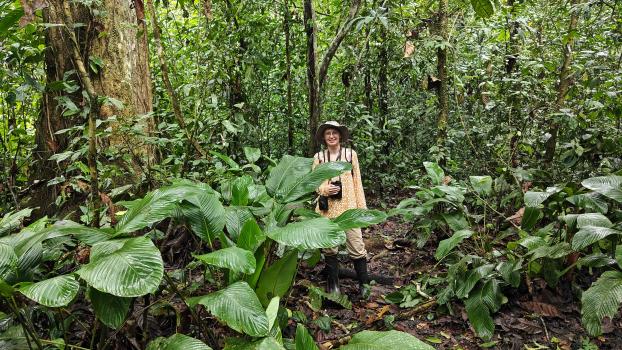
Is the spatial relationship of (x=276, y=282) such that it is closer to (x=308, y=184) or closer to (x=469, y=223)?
(x=308, y=184)

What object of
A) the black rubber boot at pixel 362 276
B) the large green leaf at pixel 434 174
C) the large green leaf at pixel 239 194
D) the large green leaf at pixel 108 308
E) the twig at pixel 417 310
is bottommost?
the twig at pixel 417 310

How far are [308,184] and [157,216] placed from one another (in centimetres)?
111

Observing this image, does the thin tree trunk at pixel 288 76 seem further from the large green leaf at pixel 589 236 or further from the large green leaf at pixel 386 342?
the large green leaf at pixel 386 342

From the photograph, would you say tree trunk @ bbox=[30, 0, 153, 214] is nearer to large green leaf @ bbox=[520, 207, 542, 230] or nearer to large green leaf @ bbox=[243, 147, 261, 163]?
large green leaf @ bbox=[243, 147, 261, 163]

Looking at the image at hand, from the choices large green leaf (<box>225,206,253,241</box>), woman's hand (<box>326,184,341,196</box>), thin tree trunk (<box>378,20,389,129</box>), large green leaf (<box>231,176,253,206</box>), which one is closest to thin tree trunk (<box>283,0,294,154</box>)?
thin tree trunk (<box>378,20,389,129</box>)

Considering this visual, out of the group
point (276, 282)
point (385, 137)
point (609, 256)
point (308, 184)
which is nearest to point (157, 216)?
point (276, 282)

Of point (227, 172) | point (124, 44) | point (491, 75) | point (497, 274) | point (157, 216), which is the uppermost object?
point (124, 44)

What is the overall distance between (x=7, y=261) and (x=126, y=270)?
567 mm

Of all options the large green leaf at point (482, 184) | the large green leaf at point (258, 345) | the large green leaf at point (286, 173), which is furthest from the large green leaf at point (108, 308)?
the large green leaf at point (482, 184)

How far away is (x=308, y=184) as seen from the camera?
293 centimetres

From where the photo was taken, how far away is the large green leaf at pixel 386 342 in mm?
2160

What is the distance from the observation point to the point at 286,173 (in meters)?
3.17

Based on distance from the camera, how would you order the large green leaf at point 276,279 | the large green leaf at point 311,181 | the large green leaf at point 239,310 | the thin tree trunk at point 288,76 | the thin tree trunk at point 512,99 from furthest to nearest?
the thin tree trunk at point 288,76
the thin tree trunk at point 512,99
the large green leaf at point 311,181
the large green leaf at point 276,279
the large green leaf at point 239,310

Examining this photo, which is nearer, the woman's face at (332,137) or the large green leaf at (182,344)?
the large green leaf at (182,344)
